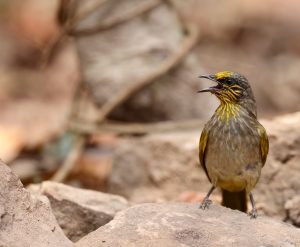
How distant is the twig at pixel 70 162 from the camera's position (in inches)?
305

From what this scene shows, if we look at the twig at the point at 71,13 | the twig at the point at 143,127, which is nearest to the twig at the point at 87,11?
the twig at the point at 71,13

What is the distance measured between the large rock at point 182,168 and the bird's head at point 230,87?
27.1 inches

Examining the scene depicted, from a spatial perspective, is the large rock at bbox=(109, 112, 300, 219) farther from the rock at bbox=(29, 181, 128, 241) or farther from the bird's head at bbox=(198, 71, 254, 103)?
the rock at bbox=(29, 181, 128, 241)

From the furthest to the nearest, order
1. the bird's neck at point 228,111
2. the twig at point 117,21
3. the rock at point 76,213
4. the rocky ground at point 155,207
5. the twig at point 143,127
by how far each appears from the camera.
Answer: the twig at point 117,21, the twig at point 143,127, the bird's neck at point 228,111, the rock at point 76,213, the rocky ground at point 155,207

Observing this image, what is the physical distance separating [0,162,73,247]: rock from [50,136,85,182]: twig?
336cm

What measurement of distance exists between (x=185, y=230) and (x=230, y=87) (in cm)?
133

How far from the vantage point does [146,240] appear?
4254mm

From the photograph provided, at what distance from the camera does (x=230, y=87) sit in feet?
17.9

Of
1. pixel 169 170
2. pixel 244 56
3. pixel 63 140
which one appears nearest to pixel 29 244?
pixel 169 170

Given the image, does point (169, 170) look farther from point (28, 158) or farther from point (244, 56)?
point (244, 56)

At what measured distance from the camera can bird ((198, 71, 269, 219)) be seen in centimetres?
539

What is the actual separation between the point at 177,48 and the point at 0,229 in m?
4.09

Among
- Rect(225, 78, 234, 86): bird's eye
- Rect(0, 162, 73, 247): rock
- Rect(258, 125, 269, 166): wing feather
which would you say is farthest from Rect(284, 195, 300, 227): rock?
Rect(0, 162, 73, 247): rock

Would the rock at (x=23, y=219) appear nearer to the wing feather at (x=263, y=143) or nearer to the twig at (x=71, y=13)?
the wing feather at (x=263, y=143)
